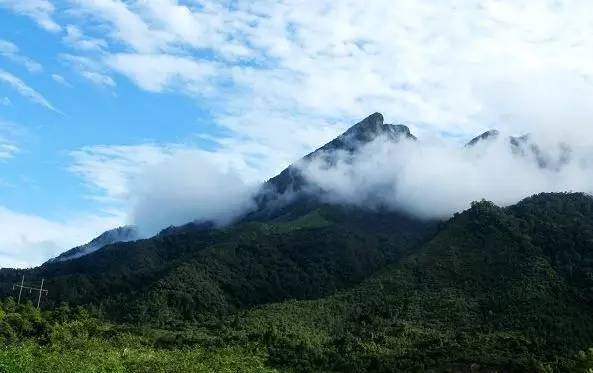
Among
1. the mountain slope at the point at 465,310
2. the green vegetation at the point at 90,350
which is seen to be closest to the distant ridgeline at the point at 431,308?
the mountain slope at the point at 465,310

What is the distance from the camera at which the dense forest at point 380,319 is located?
101 metres

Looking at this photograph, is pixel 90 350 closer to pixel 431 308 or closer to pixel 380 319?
pixel 380 319

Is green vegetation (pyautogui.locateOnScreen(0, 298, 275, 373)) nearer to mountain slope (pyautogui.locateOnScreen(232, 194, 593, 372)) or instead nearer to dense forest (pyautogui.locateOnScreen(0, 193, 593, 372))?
dense forest (pyautogui.locateOnScreen(0, 193, 593, 372))

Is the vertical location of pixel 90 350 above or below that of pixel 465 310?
below

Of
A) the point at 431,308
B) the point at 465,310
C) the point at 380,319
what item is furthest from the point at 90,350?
the point at 465,310

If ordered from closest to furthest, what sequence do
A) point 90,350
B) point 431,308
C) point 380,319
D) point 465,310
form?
point 90,350, point 380,319, point 465,310, point 431,308

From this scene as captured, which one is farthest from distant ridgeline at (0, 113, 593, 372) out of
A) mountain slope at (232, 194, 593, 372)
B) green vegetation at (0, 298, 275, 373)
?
green vegetation at (0, 298, 275, 373)

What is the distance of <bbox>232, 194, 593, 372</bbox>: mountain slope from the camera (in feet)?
363

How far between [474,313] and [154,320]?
78.1m

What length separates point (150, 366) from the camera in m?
81.2

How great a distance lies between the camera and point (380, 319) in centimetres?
15025

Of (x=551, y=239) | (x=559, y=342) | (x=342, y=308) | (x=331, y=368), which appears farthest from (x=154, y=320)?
(x=551, y=239)

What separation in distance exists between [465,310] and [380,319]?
20.5m

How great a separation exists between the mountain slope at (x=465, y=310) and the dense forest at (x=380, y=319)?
386 mm
